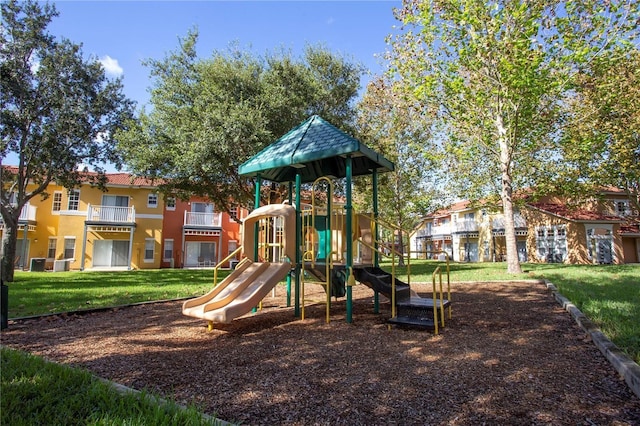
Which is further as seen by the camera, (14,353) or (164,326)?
(164,326)

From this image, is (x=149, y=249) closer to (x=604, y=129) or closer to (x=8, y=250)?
(x=8, y=250)

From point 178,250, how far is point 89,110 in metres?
15.6

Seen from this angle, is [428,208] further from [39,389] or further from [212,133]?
[39,389]

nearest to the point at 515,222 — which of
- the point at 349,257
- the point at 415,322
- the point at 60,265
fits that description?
the point at 349,257

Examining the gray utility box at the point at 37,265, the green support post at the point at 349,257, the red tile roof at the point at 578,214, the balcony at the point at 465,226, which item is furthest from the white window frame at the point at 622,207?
the gray utility box at the point at 37,265

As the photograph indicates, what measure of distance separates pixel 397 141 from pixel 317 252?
18867 mm

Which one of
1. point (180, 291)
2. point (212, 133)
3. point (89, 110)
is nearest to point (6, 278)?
point (89, 110)

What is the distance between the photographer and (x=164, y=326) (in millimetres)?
6352

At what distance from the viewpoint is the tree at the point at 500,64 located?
42.2 feet

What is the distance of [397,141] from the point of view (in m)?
25.0

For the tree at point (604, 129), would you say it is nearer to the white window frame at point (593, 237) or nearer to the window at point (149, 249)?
the white window frame at point (593, 237)

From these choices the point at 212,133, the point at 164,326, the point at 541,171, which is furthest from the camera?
the point at 541,171

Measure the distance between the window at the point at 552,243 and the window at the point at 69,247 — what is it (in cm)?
4110

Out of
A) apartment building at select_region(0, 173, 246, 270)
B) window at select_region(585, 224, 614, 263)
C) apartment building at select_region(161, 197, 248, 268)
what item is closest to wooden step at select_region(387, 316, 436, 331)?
apartment building at select_region(0, 173, 246, 270)
